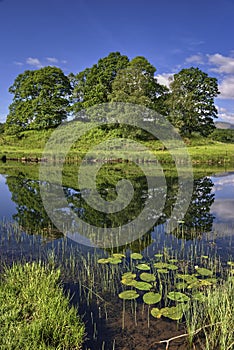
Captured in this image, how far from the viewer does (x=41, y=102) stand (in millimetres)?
53281

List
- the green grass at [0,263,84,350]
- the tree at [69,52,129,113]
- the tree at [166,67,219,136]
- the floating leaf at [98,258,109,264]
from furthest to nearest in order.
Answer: the tree at [69,52,129,113], the tree at [166,67,219,136], the floating leaf at [98,258,109,264], the green grass at [0,263,84,350]

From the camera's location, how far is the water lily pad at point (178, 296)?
557cm

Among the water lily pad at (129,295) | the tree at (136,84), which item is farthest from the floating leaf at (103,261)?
the tree at (136,84)

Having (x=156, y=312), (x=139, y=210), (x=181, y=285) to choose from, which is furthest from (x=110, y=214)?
(x=156, y=312)

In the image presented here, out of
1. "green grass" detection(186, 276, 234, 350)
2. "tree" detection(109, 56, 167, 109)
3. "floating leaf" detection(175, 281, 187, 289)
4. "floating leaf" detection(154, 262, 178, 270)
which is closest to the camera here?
"green grass" detection(186, 276, 234, 350)

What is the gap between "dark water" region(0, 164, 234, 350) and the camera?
5.08 metres

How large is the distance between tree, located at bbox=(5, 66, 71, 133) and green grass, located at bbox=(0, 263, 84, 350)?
48881mm

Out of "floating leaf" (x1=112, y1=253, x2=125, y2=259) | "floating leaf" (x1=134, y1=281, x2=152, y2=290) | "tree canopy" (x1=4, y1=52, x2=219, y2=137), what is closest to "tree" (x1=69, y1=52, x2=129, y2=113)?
"tree canopy" (x1=4, y1=52, x2=219, y2=137)

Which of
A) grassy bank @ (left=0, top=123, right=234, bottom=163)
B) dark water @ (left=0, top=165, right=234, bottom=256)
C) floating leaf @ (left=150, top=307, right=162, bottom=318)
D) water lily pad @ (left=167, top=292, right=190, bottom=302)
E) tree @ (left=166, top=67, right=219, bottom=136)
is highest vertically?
tree @ (left=166, top=67, right=219, bottom=136)

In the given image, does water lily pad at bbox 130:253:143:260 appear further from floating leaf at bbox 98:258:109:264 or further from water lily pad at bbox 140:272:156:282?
water lily pad at bbox 140:272:156:282

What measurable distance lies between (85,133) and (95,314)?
4511 cm

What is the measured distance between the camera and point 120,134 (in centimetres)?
4694

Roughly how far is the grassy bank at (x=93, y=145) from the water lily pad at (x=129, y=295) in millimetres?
31569

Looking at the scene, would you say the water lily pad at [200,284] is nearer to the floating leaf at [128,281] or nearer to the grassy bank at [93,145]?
the floating leaf at [128,281]
